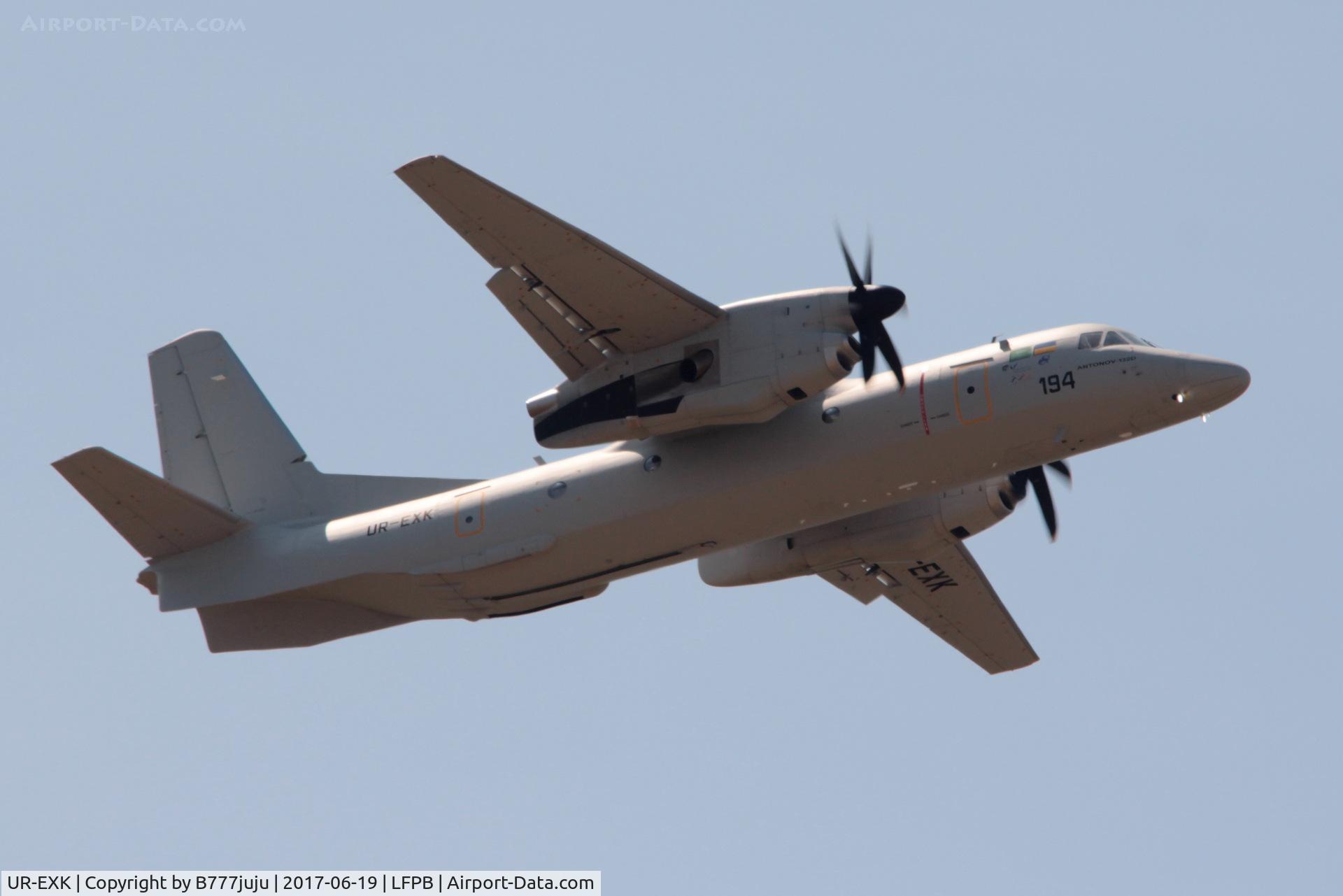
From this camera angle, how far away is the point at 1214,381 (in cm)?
2831

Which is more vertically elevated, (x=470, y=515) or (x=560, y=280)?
(x=560, y=280)

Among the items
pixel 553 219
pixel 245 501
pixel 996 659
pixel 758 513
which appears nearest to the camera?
pixel 553 219

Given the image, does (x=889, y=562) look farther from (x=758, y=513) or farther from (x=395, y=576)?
(x=395, y=576)

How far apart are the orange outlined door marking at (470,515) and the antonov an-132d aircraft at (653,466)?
0.05m

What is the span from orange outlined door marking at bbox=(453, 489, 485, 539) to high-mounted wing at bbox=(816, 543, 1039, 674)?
7.30 m

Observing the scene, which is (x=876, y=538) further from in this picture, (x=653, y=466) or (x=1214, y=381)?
(x=1214, y=381)

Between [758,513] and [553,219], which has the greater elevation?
[553,219]

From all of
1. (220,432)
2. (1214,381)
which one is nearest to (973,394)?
(1214,381)

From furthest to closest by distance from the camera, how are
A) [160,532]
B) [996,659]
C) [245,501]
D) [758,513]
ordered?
[996,659] → [245,501] → [160,532] → [758,513]

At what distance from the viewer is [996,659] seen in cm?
3800

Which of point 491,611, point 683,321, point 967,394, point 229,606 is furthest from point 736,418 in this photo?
point 229,606

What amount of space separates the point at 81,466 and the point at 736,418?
11.1m

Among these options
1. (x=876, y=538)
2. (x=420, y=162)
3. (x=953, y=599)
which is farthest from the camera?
(x=953, y=599)

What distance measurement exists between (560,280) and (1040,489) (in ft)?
34.0
